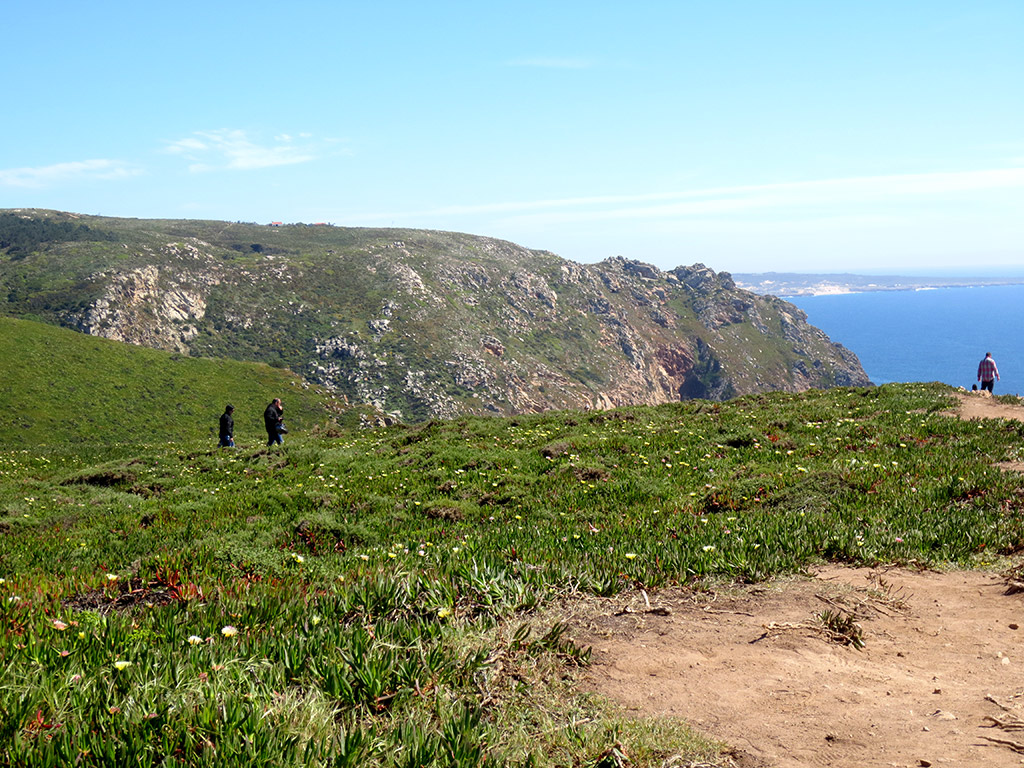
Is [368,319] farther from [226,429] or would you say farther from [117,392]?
[226,429]

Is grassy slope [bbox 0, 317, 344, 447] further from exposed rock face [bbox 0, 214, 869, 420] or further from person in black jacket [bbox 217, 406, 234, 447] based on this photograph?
person in black jacket [bbox 217, 406, 234, 447]

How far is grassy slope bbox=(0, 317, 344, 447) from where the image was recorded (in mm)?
62125

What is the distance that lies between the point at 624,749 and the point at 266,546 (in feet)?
24.0

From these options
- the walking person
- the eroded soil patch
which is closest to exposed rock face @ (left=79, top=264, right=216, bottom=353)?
the walking person

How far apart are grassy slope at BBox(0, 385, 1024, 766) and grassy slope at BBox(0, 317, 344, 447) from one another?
164 ft

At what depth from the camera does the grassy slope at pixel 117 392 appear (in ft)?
204

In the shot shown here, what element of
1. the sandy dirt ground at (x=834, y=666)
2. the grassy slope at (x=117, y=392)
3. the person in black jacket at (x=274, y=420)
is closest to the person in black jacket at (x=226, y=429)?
the person in black jacket at (x=274, y=420)

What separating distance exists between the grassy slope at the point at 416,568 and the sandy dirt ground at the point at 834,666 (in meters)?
0.36

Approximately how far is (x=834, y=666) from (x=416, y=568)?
12.5ft

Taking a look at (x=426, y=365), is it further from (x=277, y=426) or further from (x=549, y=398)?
(x=277, y=426)

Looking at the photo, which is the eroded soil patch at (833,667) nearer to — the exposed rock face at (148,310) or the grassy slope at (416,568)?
the grassy slope at (416,568)

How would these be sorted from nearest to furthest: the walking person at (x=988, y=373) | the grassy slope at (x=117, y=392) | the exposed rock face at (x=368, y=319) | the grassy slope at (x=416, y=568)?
the grassy slope at (x=416, y=568) → the walking person at (x=988, y=373) → the grassy slope at (x=117, y=392) → the exposed rock face at (x=368, y=319)

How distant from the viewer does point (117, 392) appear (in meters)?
71.8

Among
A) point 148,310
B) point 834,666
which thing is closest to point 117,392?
point 148,310
